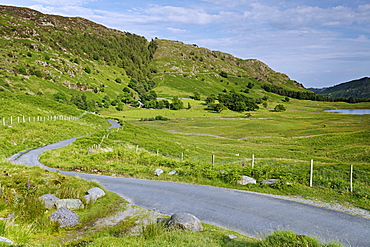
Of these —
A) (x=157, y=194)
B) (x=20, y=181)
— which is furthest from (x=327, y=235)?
(x=20, y=181)

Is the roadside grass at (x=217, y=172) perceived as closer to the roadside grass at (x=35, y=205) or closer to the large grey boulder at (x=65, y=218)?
the roadside grass at (x=35, y=205)

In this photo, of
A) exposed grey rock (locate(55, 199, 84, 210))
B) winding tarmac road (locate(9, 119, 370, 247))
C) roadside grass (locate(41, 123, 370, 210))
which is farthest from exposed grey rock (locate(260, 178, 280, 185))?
exposed grey rock (locate(55, 199, 84, 210))

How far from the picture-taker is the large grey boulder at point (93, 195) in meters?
A: 16.3

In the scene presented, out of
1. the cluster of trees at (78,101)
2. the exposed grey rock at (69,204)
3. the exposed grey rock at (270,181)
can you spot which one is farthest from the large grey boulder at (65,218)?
the cluster of trees at (78,101)

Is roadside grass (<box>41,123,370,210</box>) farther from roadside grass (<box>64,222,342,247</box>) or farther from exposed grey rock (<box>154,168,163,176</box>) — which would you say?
roadside grass (<box>64,222,342,247</box>)

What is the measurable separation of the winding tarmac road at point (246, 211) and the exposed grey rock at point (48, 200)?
486 centimetres

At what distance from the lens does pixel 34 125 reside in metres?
48.2

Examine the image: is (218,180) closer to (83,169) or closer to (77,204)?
(77,204)

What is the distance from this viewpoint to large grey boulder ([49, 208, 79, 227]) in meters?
12.7

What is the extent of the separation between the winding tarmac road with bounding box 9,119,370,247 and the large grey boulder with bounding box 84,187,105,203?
1962 millimetres

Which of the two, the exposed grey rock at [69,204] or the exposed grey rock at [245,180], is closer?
the exposed grey rock at [69,204]

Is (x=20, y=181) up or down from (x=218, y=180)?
up

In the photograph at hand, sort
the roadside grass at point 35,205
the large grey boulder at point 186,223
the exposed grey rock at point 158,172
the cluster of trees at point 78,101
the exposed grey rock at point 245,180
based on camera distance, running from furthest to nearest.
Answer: the cluster of trees at point 78,101, the exposed grey rock at point 158,172, the exposed grey rock at point 245,180, the large grey boulder at point 186,223, the roadside grass at point 35,205

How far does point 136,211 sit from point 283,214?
8413mm
